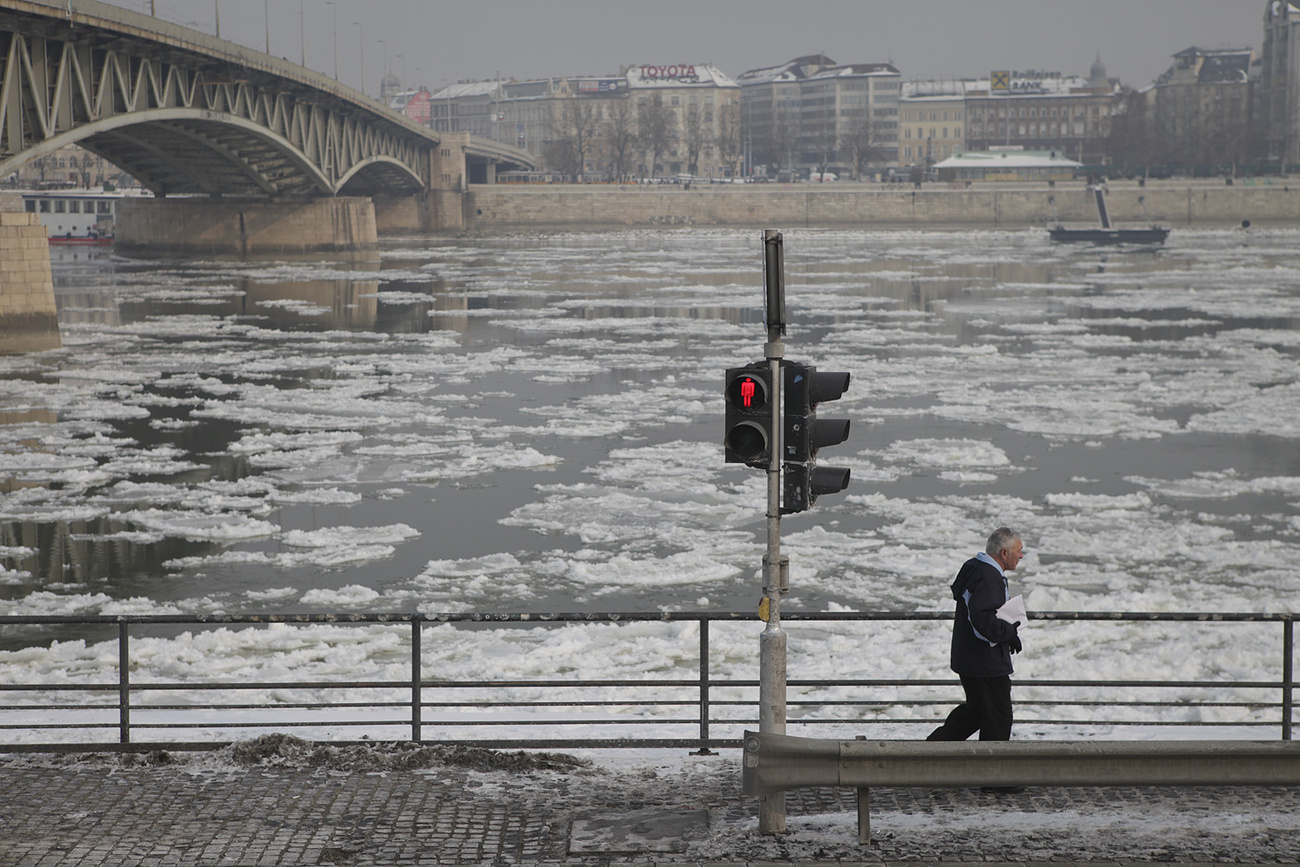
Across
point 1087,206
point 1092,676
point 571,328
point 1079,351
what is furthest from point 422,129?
point 1092,676

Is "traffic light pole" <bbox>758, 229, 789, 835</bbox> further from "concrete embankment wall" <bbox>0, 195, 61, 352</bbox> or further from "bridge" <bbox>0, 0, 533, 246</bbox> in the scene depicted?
"concrete embankment wall" <bbox>0, 195, 61, 352</bbox>

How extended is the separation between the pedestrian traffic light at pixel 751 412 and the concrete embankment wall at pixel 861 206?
94.4 m

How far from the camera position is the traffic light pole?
6062 millimetres

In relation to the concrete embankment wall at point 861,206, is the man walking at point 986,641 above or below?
below

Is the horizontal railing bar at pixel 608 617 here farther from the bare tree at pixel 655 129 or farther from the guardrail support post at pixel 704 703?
the bare tree at pixel 655 129

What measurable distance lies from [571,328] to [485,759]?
30.0 meters

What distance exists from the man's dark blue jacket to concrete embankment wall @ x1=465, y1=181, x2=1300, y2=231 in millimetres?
93993

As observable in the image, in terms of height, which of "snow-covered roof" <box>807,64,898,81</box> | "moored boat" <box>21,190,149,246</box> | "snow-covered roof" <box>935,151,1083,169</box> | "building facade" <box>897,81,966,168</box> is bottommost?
"moored boat" <box>21,190,149,246</box>

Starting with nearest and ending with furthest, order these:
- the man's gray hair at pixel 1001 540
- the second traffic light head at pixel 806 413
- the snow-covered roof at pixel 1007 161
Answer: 1. the second traffic light head at pixel 806 413
2. the man's gray hair at pixel 1001 540
3. the snow-covered roof at pixel 1007 161

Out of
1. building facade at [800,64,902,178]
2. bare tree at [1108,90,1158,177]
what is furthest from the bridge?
building facade at [800,64,902,178]

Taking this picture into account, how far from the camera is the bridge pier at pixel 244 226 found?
6775cm

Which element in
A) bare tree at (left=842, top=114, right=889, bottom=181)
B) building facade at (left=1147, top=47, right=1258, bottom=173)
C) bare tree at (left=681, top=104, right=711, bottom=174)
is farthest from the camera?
bare tree at (left=681, top=104, right=711, bottom=174)

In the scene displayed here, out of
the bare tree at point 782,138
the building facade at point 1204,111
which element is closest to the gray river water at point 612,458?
the building facade at point 1204,111

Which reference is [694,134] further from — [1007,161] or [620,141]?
[1007,161]
